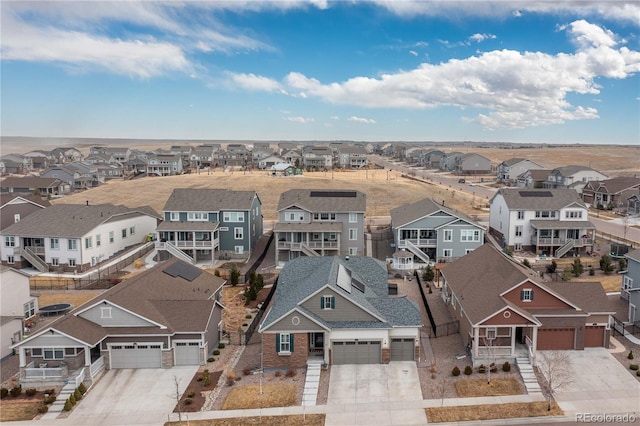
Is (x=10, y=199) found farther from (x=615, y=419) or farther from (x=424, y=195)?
(x=615, y=419)

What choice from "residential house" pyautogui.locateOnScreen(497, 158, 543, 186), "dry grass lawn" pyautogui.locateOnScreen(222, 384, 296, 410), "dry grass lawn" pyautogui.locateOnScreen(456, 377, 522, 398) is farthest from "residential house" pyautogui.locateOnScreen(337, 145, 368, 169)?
"dry grass lawn" pyautogui.locateOnScreen(222, 384, 296, 410)

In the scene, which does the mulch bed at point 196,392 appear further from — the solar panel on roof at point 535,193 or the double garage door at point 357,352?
the solar panel on roof at point 535,193

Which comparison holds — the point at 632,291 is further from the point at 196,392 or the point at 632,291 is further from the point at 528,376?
the point at 196,392

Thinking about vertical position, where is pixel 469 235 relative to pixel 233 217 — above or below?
below

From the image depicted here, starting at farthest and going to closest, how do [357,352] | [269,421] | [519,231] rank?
[519,231], [357,352], [269,421]

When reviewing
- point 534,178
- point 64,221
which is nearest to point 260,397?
point 64,221

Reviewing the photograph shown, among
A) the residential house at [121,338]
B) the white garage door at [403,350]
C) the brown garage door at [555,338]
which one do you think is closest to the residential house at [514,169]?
the brown garage door at [555,338]
